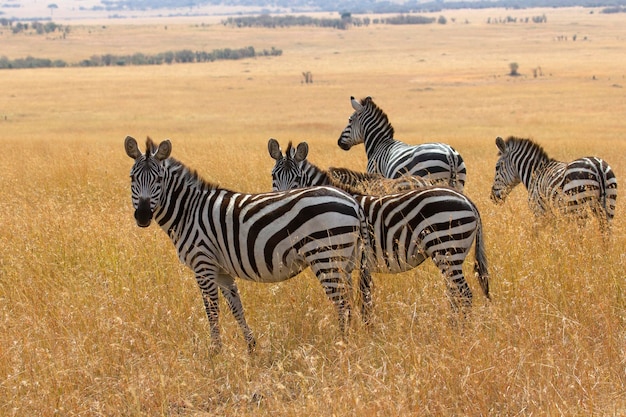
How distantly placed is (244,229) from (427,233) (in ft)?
4.38

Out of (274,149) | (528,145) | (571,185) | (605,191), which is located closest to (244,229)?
(274,149)

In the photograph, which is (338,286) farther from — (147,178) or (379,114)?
(379,114)

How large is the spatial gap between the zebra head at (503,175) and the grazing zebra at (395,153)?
1.57 feet

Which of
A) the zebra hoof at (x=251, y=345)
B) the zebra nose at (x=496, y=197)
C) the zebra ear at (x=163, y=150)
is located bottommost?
the zebra hoof at (x=251, y=345)

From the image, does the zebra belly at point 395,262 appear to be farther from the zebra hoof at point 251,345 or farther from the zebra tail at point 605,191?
the zebra tail at point 605,191

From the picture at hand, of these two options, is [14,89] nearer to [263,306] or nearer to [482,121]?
[482,121]

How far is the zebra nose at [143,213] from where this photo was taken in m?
5.42

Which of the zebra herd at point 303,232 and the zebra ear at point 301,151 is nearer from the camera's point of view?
the zebra herd at point 303,232

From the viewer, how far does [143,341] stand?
5188mm

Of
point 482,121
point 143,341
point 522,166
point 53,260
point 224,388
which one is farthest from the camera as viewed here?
point 482,121

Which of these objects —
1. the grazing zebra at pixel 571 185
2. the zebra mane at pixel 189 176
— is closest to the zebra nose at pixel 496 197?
the grazing zebra at pixel 571 185

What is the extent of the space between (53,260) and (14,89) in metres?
55.1

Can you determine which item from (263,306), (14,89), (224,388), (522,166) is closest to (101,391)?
(224,388)

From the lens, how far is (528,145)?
9.10 m
